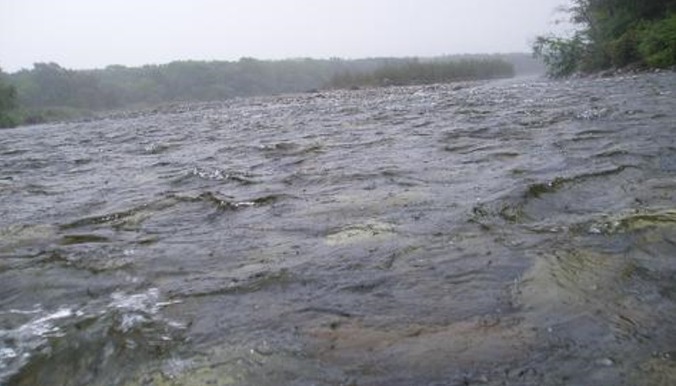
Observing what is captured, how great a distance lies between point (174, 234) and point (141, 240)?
0.26m

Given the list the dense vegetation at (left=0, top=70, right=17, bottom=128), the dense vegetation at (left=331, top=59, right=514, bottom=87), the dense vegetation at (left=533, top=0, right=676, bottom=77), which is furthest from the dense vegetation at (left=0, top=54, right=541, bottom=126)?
the dense vegetation at (left=533, top=0, right=676, bottom=77)

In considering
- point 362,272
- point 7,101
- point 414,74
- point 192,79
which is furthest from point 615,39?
point 192,79

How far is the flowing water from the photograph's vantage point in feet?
8.61

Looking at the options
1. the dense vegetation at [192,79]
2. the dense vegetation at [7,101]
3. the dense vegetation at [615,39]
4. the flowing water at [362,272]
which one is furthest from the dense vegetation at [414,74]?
the flowing water at [362,272]

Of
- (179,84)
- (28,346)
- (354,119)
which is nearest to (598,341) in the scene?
(28,346)

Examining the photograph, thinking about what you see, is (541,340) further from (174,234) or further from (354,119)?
(354,119)

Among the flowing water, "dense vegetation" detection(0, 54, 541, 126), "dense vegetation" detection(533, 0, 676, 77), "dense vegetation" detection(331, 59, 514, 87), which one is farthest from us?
"dense vegetation" detection(0, 54, 541, 126)

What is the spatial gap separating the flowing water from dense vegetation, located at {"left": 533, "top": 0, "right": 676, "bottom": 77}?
1724cm

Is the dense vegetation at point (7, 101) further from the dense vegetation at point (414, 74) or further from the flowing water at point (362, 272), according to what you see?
the flowing water at point (362, 272)

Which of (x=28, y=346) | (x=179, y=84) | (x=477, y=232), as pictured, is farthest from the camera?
(x=179, y=84)

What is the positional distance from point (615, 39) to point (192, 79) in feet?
173

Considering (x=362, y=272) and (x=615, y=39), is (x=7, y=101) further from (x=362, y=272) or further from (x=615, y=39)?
(x=362, y=272)

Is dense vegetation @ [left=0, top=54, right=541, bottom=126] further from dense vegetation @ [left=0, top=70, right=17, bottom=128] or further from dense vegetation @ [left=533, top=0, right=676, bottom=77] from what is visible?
dense vegetation @ [left=533, top=0, right=676, bottom=77]

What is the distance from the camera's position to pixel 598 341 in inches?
102
